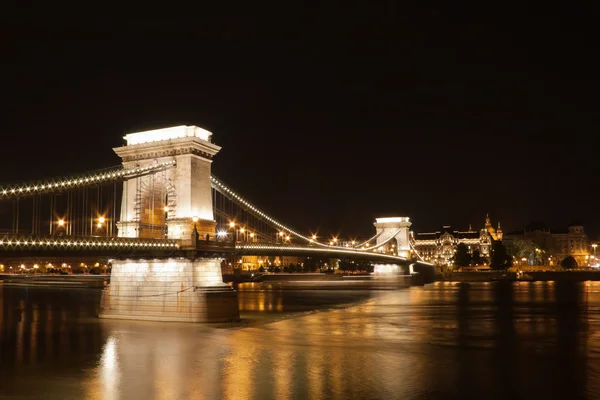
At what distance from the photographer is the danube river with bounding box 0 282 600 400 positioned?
15250 mm

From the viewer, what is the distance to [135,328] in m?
26.5

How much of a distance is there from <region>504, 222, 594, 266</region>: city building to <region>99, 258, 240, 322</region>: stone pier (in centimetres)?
12114

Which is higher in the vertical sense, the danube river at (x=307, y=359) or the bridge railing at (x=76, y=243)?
the bridge railing at (x=76, y=243)

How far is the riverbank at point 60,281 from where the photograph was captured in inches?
3442

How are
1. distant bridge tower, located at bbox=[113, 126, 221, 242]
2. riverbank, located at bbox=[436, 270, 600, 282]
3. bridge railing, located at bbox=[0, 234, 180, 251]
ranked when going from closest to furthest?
1. bridge railing, located at bbox=[0, 234, 180, 251]
2. distant bridge tower, located at bbox=[113, 126, 221, 242]
3. riverbank, located at bbox=[436, 270, 600, 282]

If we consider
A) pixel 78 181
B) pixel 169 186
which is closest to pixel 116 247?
pixel 78 181

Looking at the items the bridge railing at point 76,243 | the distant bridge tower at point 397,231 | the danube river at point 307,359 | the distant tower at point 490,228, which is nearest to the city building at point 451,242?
the distant tower at point 490,228

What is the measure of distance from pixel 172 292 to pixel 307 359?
1051 cm

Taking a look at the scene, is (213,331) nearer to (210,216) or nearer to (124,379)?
(210,216)

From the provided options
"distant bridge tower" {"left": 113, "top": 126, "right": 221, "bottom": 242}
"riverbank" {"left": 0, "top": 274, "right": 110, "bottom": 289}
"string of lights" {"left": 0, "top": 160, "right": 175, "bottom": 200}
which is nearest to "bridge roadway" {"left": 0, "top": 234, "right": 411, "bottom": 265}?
"distant bridge tower" {"left": 113, "top": 126, "right": 221, "bottom": 242}

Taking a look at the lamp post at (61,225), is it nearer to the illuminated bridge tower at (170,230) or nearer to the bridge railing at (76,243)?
the bridge railing at (76,243)

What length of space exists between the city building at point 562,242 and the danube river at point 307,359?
11272cm

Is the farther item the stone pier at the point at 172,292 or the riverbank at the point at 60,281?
the riverbank at the point at 60,281

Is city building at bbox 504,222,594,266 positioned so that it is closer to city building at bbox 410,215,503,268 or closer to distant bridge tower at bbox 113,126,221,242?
city building at bbox 410,215,503,268
